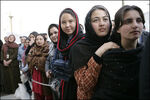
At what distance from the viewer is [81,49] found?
142 cm

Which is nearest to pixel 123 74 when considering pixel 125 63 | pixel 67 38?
pixel 125 63

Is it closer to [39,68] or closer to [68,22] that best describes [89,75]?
[68,22]

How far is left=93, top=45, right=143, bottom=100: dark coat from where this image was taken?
3.26 feet

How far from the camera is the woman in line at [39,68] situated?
9.77ft

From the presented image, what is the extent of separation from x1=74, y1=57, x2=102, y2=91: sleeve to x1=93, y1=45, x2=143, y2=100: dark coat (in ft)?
0.44

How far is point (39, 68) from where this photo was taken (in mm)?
2996

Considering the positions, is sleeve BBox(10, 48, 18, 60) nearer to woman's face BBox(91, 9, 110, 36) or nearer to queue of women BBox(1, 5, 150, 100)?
queue of women BBox(1, 5, 150, 100)

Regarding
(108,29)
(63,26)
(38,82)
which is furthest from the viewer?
(38,82)

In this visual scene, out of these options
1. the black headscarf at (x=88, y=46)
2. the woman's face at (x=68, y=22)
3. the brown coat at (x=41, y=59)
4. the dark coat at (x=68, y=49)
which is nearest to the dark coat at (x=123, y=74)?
the black headscarf at (x=88, y=46)

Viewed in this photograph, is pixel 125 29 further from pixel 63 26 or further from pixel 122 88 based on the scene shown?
pixel 63 26

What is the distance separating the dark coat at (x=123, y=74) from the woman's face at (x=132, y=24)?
102 millimetres

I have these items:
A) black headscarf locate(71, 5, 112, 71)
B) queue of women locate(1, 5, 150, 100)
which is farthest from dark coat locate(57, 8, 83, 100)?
black headscarf locate(71, 5, 112, 71)

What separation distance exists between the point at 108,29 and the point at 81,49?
12.4 inches

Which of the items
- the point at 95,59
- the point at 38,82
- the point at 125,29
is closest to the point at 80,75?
the point at 95,59
